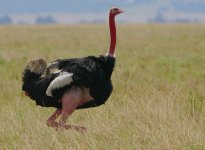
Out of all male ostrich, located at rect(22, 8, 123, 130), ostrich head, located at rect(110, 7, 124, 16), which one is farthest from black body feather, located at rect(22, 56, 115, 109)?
ostrich head, located at rect(110, 7, 124, 16)

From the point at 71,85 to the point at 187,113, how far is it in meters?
1.74

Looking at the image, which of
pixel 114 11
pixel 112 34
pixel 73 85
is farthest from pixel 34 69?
pixel 114 11

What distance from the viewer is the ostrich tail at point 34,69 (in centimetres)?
641

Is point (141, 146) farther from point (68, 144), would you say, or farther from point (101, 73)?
point (101, 73)

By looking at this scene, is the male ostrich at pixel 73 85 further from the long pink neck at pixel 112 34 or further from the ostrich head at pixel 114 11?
Answer: the ostrich head at pixel 114 11

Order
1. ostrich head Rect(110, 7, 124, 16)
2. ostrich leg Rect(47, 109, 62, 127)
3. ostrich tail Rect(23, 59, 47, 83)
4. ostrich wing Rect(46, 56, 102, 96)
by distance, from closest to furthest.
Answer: ostrich wing Rect(46, 56, 102, 96)
ostrich leg Rect(47, 109, 62, 127)
ostrich tail Rect(23, 59, 47, 83)
ostrich head Rect(110, 7, 124, 16)

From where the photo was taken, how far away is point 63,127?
603cm

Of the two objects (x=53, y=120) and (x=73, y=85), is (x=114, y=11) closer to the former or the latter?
(x=73, y=85)

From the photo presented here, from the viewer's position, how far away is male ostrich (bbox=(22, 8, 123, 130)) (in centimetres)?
602

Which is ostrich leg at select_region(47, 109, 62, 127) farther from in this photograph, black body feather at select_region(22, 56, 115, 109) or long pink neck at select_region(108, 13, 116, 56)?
long pink neck at select_region(108, 13, 116, 56)

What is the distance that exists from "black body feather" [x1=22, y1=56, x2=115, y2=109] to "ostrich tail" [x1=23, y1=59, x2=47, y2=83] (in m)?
0.08

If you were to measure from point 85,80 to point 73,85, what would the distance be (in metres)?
0.17

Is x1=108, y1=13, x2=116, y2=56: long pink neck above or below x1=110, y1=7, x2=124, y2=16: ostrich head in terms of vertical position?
below

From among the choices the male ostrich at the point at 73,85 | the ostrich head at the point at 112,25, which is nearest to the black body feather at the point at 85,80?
the male ostrich at the point at 73,85
